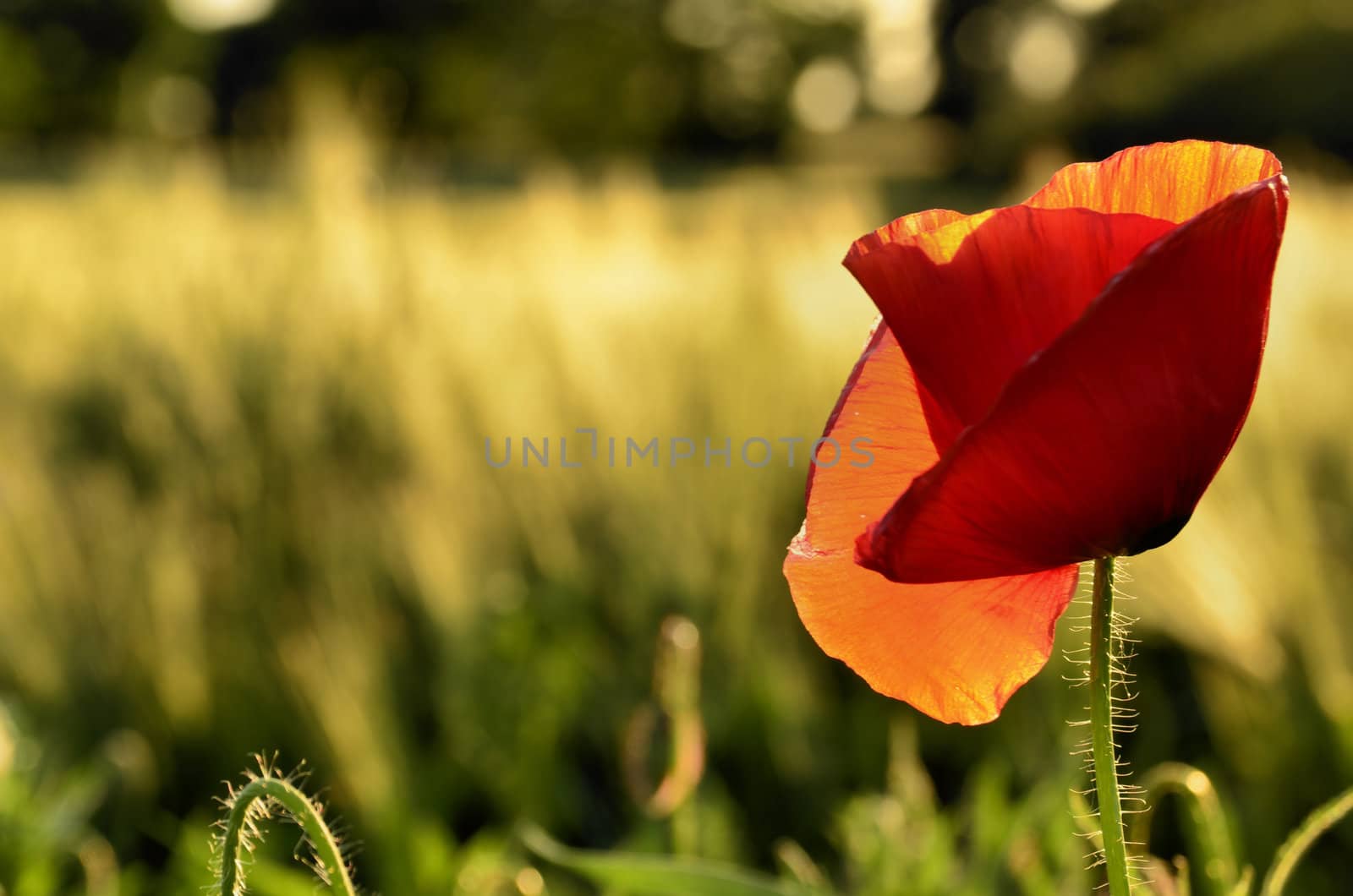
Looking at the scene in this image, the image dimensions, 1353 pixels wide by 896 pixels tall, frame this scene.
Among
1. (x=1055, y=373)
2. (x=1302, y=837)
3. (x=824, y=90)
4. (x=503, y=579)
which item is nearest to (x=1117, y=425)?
(x=1055, y=373)

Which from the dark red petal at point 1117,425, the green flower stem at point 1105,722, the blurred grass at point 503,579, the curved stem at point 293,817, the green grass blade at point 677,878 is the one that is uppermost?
the dark red petal at point 1117,425

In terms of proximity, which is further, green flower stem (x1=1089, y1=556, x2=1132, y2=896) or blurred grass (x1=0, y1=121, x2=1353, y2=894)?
blurred grass (x1=0, y1=121, x2=1353, y2=894)

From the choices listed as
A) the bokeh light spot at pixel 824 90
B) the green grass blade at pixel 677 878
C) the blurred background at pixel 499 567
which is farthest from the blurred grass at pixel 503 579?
the bokeh light spot at pixel 824 90

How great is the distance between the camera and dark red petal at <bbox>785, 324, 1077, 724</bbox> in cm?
25

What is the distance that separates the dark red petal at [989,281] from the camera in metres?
0.22

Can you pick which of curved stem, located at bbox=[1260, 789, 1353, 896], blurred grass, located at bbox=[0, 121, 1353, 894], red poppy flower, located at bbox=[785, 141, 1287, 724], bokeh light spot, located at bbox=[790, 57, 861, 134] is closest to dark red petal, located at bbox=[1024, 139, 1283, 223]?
red poppy flower, located at bbox=[785, 141, 1287, 724]

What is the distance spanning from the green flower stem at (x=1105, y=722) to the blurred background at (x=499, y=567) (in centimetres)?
19

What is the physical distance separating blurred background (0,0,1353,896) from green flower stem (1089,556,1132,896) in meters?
0.19

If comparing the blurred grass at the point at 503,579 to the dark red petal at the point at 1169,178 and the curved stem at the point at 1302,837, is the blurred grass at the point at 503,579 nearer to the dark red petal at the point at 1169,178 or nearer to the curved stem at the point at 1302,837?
the curved stem at the point at 1302,837

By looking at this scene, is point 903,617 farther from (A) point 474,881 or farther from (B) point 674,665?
(A) point 474,881

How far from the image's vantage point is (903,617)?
0.84ft

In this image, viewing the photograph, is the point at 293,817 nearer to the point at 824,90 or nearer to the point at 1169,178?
the point at 1169,178

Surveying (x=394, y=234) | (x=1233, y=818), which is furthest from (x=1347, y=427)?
(x=394, y=234)

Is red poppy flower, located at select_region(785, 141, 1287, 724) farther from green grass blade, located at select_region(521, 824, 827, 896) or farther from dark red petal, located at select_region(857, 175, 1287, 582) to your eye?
green grass blade, located at select_region(521, 824, 827, 896)
